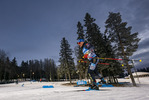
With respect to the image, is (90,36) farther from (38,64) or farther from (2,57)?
(38,64)

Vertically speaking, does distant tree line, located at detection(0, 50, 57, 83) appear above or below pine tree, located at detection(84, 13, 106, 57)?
below

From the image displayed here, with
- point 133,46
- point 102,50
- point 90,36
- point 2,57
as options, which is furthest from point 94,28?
point 2,57

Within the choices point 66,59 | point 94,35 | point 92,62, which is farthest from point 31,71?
point 92,62

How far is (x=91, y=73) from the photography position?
461 cm

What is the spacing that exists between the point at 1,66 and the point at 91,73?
166 ft

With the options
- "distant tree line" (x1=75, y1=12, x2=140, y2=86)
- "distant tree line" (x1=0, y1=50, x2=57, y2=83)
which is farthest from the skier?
"distant tree line" (x1=0, y1=50, x2=57, y2=83)

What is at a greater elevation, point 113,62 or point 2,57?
point 2,57

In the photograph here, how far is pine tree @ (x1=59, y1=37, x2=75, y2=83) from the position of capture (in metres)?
30.8

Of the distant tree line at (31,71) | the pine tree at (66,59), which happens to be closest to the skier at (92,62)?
the pine tree at (66,59)

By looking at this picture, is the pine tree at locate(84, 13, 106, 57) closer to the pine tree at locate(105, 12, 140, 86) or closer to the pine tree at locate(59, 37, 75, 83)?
the pine tree at locate(105, 12, 140, 86)

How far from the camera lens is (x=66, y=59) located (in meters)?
31.8

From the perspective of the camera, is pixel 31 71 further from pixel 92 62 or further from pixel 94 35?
pixel 92 62

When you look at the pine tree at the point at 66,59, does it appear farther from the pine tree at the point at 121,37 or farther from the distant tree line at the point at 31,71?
the distant tree line at the point at 31,71

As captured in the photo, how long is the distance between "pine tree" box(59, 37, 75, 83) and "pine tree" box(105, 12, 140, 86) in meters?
16.5
